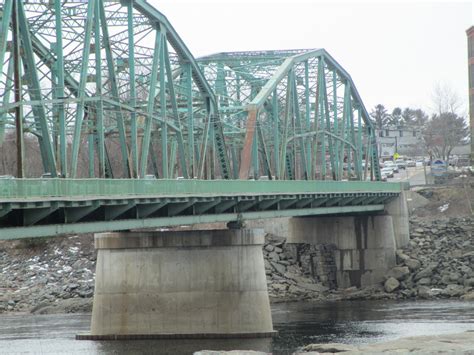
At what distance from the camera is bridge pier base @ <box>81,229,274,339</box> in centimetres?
6425

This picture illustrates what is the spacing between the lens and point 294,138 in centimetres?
9612

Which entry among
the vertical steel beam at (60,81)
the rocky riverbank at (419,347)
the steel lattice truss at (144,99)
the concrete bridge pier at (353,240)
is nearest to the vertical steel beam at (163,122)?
the steel lattice truss at (144,99)

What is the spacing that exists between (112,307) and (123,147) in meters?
9.60

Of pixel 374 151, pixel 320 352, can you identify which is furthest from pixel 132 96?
pixel 374 151

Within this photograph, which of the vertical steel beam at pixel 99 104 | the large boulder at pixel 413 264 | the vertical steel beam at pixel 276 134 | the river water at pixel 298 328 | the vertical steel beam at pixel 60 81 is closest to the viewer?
the vertical steel beam at pixel 60 81

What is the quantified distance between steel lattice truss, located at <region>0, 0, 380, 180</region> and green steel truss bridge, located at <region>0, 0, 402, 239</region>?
3.7 inches

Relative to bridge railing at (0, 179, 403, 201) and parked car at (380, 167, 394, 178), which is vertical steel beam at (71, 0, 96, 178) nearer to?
bridge railing at (0, 179, 403, 201)

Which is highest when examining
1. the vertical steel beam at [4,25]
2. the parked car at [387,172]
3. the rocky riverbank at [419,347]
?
the parked car at [387,172]

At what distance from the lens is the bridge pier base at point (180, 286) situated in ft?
211

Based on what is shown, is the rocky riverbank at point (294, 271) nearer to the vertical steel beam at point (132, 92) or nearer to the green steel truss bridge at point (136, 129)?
the green steel truss bridge at point (136, 129)

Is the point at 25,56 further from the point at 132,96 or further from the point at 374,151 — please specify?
the point at 374,151

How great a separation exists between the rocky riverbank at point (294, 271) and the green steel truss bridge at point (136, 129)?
5.48m

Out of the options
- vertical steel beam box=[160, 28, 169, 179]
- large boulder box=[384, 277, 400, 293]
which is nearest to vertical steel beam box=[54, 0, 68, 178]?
vertical steel beam box=[160, 28, 169, 179]

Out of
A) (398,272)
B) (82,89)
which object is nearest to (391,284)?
(398,272)
